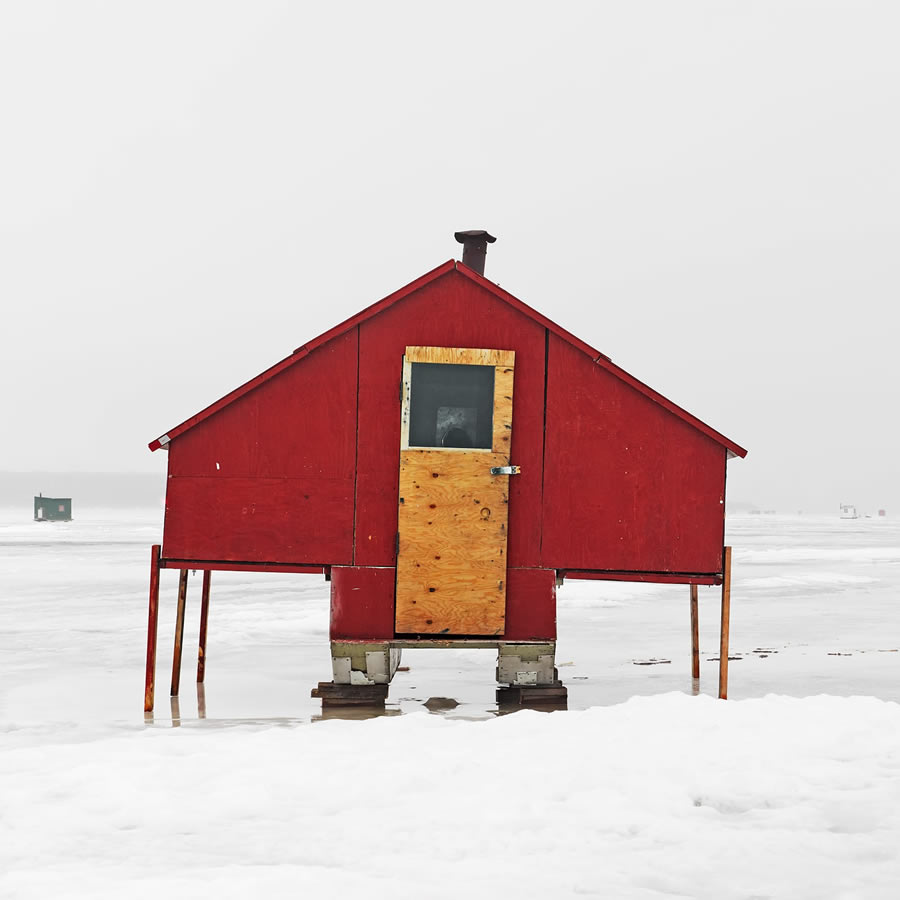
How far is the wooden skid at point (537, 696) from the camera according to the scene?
31.7 ft

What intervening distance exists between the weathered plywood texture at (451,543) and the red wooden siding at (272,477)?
589 mm

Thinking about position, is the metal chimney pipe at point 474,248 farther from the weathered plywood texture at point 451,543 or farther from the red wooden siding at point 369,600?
the red wooden siding at point 369,600

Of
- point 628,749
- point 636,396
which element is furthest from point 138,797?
point 636,396

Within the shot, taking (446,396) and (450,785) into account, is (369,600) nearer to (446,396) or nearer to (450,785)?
(446,396)

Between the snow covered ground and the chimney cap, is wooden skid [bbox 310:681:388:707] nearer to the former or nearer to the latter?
the snow covered ground

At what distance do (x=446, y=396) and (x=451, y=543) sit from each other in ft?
4.69

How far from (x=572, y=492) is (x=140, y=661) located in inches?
230

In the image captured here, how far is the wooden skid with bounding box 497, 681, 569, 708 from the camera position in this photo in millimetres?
9648

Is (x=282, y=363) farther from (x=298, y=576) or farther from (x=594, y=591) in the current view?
(x=298, y=576)

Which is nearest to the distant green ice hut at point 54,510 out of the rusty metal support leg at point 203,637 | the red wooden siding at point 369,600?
the rusty metal support leg at point 203,637

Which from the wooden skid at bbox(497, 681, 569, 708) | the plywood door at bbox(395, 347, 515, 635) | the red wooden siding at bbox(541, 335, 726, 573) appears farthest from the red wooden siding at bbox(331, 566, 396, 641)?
the red wooden siding at bbox(541, 335, 726, 573)

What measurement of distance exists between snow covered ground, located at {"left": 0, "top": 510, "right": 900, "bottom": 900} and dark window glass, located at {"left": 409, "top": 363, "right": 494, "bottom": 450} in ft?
8.49

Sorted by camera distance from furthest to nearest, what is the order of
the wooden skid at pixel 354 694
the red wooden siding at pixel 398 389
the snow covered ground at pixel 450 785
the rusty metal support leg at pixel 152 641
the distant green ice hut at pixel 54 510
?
the distant green ice hut at pixel 54 510 → the red wooden siding at pixel 398 389 → the wooden skid at pixel 354 694 → the rusty metal support leg at pixel 152 641 → the snow covered ground at pixel 450 785

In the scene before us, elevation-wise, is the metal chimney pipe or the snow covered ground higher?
the metal chimney pipe
